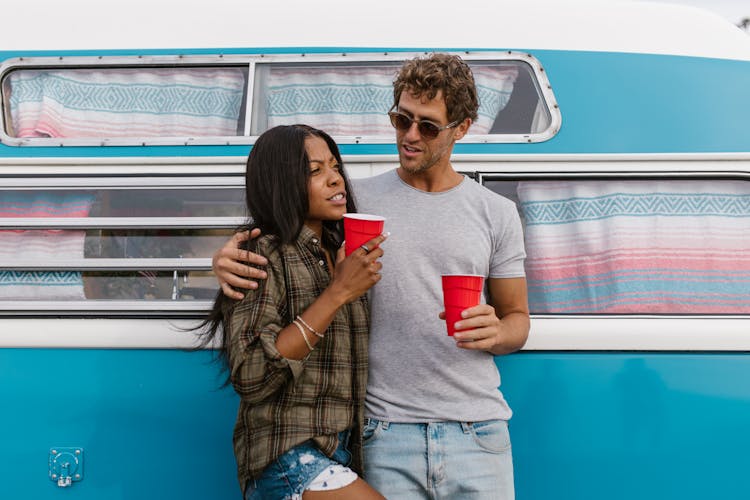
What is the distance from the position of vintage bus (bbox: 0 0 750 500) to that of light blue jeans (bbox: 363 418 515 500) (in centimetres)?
49

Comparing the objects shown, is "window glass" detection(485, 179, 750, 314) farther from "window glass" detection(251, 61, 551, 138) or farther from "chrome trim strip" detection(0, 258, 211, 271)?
"chrome trim strip" detection(0, 258, 211, 271)

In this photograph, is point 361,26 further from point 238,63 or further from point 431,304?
point 431,304

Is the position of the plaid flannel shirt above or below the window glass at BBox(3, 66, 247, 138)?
below

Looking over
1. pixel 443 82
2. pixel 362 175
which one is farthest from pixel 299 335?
pixel 362 175

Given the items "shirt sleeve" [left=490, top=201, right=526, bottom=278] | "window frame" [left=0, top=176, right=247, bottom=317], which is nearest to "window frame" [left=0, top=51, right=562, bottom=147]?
"window frame" [left=0, top=176, right=247, bottom=317]

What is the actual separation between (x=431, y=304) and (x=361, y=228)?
38 cm

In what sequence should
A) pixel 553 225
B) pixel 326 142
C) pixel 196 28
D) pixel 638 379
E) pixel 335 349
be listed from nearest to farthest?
pixel 335 349 → pixel 326 142 → pixel 638 379 → pixel 553 225 → pixel 196 28

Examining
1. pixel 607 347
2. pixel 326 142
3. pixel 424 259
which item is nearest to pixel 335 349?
pixel 424 259

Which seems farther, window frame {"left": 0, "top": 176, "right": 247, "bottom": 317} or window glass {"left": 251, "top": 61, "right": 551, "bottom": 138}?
window glass {"left": 251, "top": 61, "right": 551, "bottom": 138}

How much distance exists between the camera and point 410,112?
175 centimetres

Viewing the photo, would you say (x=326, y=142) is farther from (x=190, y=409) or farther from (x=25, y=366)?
(x=25, y=366)

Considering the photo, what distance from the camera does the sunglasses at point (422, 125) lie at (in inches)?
68.8

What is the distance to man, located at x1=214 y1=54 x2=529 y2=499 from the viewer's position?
63.8 inches

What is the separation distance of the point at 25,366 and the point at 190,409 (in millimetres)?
639
